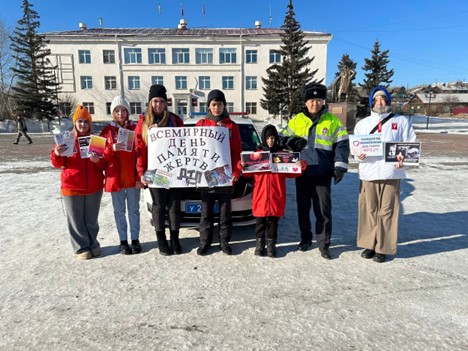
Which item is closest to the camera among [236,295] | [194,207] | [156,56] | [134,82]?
[236,295]

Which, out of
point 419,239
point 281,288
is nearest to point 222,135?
point 281,288

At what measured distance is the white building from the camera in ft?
143

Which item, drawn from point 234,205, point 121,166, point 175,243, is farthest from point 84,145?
point 234,205

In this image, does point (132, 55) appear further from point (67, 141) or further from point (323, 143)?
point (323, 143)

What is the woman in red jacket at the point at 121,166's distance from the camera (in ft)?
12.7

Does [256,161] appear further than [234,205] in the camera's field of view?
No

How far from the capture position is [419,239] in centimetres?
465

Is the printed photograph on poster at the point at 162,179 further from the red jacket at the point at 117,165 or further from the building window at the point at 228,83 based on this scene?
the building window at the point at 228,83

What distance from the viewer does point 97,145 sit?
3.79m

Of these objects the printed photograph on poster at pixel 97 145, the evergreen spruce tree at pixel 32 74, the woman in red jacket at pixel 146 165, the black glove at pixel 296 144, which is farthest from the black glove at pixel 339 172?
the evergreen spruce tree at pixel 32 74

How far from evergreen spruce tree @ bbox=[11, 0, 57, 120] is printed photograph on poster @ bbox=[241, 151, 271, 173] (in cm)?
4105

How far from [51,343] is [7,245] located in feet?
8.64

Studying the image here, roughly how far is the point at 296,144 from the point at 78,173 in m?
2.74

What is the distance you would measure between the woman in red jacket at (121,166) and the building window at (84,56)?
46.8m
